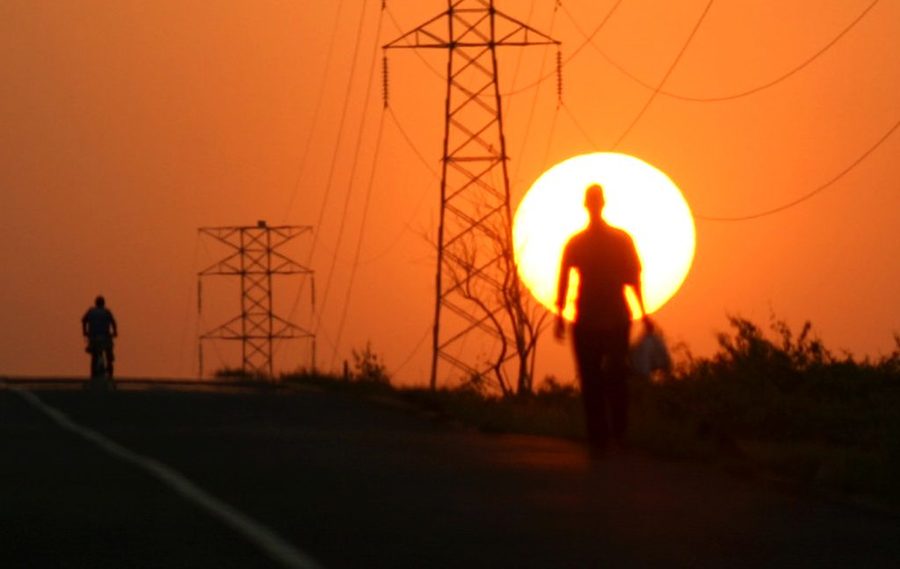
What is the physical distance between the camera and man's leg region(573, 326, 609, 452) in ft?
55.9

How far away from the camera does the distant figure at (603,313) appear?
1739cm

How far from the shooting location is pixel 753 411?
981 inches

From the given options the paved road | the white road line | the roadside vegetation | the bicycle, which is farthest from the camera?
the bicycle

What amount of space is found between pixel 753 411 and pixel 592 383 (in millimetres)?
7996

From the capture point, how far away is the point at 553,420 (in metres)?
19.8

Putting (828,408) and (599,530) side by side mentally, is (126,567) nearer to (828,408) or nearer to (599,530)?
(599,530)

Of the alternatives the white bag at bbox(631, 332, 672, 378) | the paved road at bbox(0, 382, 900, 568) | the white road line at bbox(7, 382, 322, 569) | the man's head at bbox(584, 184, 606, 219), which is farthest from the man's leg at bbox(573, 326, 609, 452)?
the white road line at bbox(7, 382, 322, 569)

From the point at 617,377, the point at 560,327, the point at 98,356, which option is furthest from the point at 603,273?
the point at 98,356

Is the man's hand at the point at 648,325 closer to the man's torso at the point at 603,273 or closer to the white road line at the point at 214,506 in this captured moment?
the man's torso at the point at 603,273

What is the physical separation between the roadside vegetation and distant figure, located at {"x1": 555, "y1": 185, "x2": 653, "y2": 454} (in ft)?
1.55

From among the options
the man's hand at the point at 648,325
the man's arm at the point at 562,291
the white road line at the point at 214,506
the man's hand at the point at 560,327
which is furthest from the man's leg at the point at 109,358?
the man's hand at the point at 560,327

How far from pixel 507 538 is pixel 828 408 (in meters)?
17.0

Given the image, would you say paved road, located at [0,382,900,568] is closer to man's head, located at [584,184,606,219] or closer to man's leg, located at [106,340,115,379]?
man's head, located at [584,184,606,219]

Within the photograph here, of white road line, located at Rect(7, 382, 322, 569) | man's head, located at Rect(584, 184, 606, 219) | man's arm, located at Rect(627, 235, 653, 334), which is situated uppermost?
man's head, located at Rect(584, 184, 606, 219)
